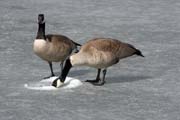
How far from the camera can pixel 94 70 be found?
991 centimetres

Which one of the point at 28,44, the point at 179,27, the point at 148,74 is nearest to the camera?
the point at 148,74

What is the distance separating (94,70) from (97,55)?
5.00 ft

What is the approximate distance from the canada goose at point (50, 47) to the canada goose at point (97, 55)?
62cm

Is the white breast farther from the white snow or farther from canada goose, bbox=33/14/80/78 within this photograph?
the white snow

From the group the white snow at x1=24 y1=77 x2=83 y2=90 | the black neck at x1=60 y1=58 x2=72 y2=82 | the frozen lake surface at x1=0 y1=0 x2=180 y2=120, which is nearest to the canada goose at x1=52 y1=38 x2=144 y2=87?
the black neck at x1=60 y1=58 x2=72 y2=82

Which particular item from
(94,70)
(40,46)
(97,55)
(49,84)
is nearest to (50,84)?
(49,84)

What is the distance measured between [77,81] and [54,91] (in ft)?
1.75

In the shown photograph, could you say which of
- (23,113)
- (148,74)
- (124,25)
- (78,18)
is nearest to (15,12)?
(78,18)

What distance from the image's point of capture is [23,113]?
7.42 m

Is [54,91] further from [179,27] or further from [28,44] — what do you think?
[179,27]

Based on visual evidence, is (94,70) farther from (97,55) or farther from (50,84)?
(97,55)

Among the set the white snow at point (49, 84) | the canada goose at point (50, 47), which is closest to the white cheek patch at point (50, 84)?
the white snow at point (49, 84)

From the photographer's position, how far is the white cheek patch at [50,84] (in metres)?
8.60

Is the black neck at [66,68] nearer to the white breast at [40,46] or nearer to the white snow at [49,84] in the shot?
the white snow at [49,84]
